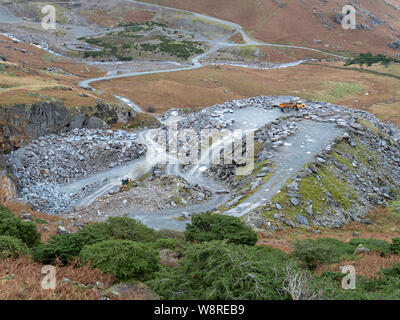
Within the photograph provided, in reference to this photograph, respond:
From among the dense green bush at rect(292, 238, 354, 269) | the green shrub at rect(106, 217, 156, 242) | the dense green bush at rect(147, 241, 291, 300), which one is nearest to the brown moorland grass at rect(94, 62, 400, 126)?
the green shrub at rect(106, 217, 156, 242)

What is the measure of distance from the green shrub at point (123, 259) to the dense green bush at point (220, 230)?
4675 millimetres

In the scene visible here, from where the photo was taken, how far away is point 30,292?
7309 millimetres

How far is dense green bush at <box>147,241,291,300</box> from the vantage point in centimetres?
655

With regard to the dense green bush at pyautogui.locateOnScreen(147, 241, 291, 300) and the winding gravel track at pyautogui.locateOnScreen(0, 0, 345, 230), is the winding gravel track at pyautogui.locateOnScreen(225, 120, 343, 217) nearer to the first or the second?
the winding gravel track at pyautogui.locateOnScreen(0, 0, 345, 230)

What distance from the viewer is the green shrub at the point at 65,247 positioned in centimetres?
1033

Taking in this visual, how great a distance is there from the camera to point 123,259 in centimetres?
880

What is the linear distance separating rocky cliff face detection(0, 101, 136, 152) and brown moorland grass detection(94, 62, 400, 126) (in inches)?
439

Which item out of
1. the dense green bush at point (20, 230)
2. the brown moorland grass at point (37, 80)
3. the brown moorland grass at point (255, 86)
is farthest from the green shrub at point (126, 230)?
the brown moorland grass at point (255, 86)

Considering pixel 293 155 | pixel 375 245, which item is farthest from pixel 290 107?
pixel 375 245

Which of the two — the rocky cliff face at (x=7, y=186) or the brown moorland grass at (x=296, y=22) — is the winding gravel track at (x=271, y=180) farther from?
the brown moorland grass at (x=296, y=22)

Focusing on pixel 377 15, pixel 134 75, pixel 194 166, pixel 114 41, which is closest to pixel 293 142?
pixel 194 166

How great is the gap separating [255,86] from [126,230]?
2033 inches

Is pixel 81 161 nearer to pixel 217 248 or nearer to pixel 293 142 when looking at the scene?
pixel 293 142
